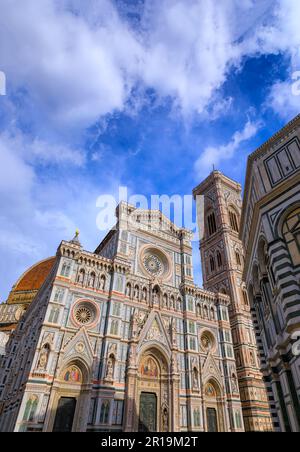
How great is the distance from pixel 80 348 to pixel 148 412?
24.2 ft

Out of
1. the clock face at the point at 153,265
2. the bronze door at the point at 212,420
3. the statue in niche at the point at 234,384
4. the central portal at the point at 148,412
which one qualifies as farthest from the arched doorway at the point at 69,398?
the statue in niche at the point at 234,384

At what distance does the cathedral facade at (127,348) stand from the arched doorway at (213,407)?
77mm

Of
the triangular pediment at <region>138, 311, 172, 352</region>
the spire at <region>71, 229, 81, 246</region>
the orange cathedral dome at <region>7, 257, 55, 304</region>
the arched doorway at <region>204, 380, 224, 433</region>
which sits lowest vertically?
the arched doorway at <region>204, 380, 224, 433</region>

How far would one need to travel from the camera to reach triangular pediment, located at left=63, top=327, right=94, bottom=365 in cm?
2031

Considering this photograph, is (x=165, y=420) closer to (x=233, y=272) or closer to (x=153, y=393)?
(x=153, y=393)

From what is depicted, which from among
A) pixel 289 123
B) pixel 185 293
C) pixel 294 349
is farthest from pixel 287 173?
pixel 185 293

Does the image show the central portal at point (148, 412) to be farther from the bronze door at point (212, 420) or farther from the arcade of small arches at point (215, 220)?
the arcade of small arches at point (215, 220)

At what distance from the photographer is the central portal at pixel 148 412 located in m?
21.1

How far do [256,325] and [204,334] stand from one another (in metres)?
15.4

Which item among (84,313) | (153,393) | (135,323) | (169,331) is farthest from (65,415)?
(169,331)

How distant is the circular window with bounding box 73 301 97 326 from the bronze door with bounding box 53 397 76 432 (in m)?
5.15

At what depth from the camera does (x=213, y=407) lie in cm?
2488

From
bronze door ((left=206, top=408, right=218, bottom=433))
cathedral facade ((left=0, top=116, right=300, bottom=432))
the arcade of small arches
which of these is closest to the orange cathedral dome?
cathedral facade ((left=0, top=116, right=300, bottom=432))

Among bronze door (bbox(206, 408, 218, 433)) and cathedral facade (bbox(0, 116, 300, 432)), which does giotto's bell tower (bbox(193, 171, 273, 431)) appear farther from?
bronze door (bbox(206, 408, 218, 433))
